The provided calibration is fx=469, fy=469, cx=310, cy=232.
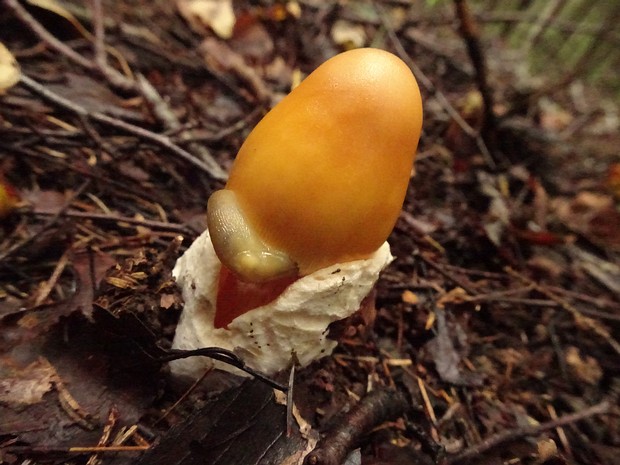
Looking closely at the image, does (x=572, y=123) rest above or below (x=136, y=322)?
below

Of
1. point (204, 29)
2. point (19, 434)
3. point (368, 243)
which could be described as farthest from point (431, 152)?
point (19, 434)

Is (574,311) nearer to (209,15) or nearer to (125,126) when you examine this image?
(125,126)

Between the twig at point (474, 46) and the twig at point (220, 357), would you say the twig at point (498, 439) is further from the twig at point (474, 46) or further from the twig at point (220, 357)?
the twig at point (474, 46)

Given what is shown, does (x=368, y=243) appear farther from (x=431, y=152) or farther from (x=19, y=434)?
(x=431, y=152)

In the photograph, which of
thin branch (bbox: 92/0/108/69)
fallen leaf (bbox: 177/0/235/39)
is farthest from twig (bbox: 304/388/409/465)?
fallen leaf (bbox: 177/0/235/39)

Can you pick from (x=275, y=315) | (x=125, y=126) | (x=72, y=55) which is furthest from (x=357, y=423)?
(x=72, y=55)

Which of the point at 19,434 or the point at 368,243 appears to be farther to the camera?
the point at 368,243

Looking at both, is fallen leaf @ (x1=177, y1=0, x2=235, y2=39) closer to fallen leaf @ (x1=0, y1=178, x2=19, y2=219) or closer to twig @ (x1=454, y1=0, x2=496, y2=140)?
twig @ (x1=454, y1=0, x2=496, y2=140)
